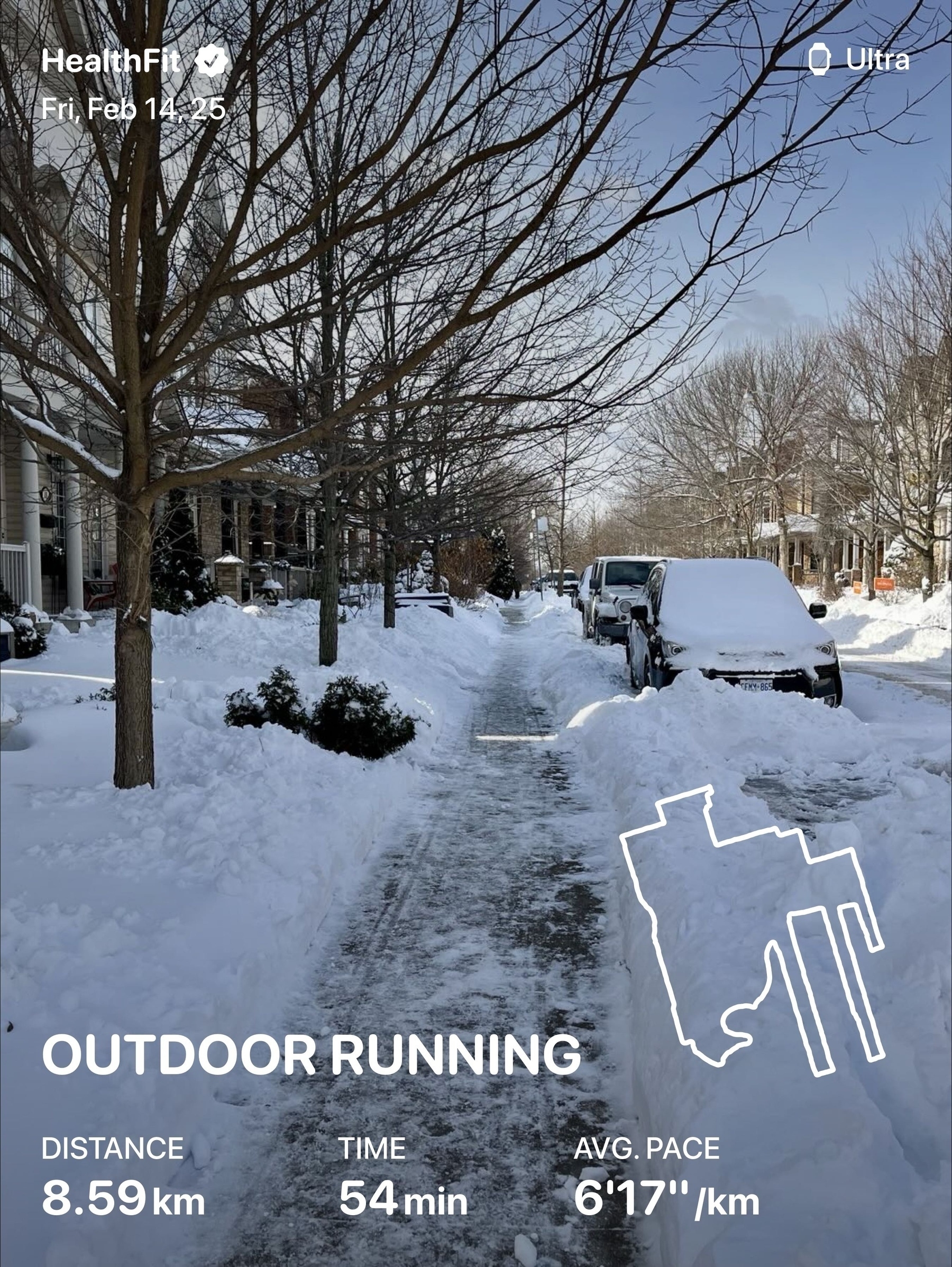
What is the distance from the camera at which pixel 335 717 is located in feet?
27.1

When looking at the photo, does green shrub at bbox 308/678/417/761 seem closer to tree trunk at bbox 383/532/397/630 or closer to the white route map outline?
the white route map outline

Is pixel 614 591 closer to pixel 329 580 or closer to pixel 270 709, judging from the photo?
pixel 329 580

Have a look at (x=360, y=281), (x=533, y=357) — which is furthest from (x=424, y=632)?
(x=360, y=281)

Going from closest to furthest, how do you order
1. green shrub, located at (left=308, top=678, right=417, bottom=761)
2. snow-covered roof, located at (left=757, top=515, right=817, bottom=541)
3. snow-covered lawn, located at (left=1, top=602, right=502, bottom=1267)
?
snow-covered lawn, located at (left=1, top=602, right=502, bottom=1267), green shrub, located at (left=308, top=678, right=417, bottom=761), snow-covered roof, located at (left=757, top=515, right=817, bottom=541)

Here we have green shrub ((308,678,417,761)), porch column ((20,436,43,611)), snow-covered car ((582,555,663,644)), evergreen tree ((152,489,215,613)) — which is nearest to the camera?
green shrub ((308,678,417,761))

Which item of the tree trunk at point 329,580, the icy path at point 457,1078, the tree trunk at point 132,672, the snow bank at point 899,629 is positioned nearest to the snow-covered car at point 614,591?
the snow bank at point 899,629

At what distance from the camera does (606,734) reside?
29.2 feet

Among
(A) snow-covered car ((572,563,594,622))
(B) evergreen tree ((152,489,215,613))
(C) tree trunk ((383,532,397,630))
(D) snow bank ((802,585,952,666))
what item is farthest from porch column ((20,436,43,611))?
(D) snow bank ((802,585,952,666))

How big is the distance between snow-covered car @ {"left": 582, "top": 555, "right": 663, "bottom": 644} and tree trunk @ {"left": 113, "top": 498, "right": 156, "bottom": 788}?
39.6ft

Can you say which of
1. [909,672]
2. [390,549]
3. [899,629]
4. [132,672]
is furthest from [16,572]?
[899,629]

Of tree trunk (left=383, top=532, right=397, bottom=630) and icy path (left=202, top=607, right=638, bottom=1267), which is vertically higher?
tree trunk (left=383, top=532, right=397, bottom=630)

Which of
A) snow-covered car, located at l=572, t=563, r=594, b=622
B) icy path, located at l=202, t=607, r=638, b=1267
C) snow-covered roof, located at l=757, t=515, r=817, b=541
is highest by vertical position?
snow-covered roof, located at l=757, t=515, r=817, b=541

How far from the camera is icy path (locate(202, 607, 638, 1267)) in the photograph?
2.71 meters

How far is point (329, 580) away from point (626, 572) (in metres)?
8.88
